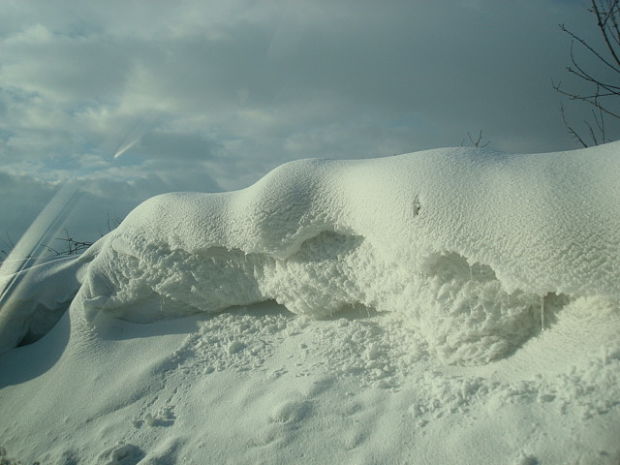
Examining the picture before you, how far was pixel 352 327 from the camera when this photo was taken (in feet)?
7.17

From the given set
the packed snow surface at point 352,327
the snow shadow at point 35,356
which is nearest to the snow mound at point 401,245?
the packed snow surface at point 352,327

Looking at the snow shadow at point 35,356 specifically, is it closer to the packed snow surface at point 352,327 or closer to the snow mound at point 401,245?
the packed snow surface at point 352,327

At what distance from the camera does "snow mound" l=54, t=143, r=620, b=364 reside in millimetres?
1596

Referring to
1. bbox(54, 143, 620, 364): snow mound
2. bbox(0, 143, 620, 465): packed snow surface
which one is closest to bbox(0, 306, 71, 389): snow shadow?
bbox(0, 143, 620, 465): packed snow surface

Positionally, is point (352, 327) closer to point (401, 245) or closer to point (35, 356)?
point (401, 245)

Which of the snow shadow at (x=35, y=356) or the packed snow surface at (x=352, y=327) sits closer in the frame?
the packed snow surface at (x=352, y=327)

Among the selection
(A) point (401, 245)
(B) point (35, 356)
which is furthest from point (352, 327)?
(B) point (35, 356)

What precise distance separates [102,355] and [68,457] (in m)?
0.63

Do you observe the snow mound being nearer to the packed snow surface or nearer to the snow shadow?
the packed snow surface

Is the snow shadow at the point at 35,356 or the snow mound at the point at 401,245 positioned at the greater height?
the snow mound at the point at 401,245

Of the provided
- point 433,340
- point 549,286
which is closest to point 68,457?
point 433,340

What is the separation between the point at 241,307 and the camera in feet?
8.50

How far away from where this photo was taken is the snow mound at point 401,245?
5.24 ft

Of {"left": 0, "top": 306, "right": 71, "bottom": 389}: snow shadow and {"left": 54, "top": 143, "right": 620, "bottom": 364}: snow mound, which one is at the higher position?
{"left": 54, "top": 143, "right": 620, "bottom": 364}: snow mound
